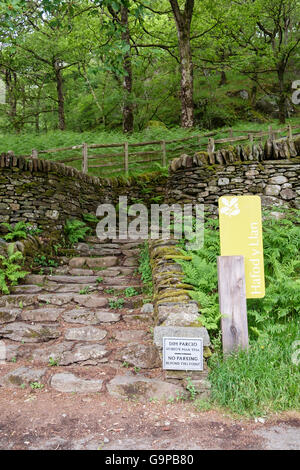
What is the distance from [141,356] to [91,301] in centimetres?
142

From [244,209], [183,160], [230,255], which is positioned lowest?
[230,255]

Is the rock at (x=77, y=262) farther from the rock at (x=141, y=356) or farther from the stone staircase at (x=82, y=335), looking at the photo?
the rock at (x=141, y=356)

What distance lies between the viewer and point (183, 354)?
324cm

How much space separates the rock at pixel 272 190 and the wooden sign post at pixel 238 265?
380 cm

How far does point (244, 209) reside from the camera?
144 inches

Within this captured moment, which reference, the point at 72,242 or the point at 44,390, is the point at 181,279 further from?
the point at 72,242

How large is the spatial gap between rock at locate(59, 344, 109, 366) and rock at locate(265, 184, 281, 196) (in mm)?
5025

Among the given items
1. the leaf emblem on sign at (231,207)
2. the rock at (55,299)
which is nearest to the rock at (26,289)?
the rock at (55,299)

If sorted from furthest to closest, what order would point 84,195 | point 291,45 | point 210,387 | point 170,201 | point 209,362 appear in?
point 291,45
point 84,195
point 170,201
point 209,362
point 210,387

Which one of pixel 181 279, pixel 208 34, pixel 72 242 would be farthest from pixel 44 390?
pixel 208 34

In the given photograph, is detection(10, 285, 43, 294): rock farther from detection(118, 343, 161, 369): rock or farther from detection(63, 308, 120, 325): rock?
detection(118, 343, 161, 369): rock

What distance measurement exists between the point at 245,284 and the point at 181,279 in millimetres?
1001

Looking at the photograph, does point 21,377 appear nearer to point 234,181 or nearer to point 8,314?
point 8,314

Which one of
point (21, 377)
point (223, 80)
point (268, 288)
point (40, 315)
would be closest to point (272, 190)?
point (268, 288)
